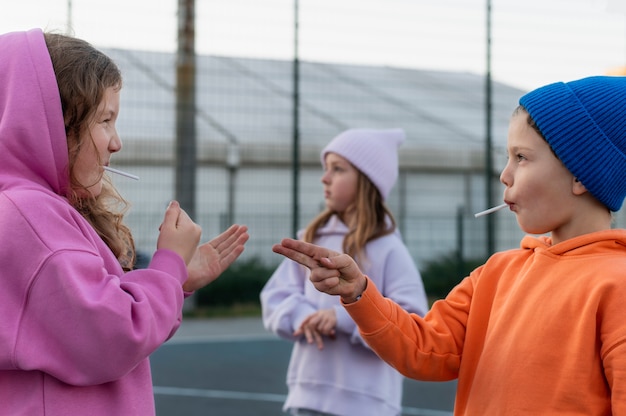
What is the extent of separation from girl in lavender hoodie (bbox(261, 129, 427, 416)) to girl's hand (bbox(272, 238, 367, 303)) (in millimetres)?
1442

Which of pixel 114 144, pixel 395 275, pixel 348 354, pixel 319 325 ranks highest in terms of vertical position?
pixel 114 144

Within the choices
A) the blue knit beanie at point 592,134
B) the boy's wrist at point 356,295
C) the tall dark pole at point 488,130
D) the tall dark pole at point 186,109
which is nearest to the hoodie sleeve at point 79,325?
the boy's wrist at point 356,295

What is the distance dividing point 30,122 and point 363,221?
2141 millimetres

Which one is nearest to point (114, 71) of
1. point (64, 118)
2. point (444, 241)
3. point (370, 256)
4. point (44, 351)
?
point (64, 118)

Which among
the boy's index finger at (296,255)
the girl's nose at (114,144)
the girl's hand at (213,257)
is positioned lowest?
the girl's hand at (213,257)

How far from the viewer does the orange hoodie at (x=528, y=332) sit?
1845 mm

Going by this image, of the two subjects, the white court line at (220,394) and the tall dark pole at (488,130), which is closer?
the white court line at (220,394)

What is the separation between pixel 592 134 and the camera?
1956mm

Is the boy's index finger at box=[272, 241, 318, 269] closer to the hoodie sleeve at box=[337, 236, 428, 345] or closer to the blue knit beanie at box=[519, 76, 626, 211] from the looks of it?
the blue knit beanie at box=[519, 76, 626, 211]

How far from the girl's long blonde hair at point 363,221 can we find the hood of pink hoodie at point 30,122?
1.98 m

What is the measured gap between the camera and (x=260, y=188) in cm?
1092

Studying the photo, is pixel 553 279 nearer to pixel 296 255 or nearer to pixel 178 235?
pixel 296 255

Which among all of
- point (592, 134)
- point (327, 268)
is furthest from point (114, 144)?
point (592, 134)

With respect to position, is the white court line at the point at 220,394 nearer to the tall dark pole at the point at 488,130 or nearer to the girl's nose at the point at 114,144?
the girl's nose at the point at 114,144
